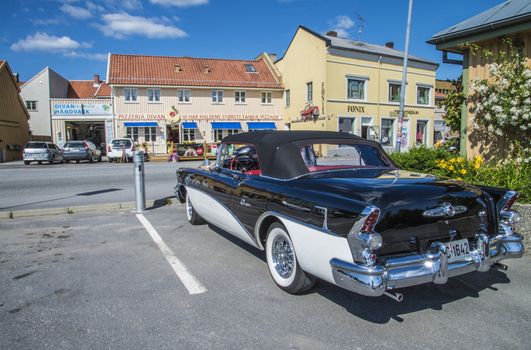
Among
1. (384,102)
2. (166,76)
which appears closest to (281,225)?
(384,102)

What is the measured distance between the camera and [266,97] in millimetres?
35750

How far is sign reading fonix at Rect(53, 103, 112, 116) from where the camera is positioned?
33.2m

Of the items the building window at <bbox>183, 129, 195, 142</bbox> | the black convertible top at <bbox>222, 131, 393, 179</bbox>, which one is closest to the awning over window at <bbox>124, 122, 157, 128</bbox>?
the building window at <bbox>183, 129, 195, 142</bbox>

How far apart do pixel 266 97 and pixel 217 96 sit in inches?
177

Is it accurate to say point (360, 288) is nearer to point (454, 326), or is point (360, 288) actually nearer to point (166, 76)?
point (454, 326)

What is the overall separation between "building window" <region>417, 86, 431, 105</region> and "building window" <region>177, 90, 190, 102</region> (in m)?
19.7

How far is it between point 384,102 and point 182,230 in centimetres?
2835

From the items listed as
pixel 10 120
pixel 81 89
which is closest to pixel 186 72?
pixel 10 120

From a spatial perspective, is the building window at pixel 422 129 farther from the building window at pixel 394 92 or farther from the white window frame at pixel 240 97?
the white window frame at pixel 240 97

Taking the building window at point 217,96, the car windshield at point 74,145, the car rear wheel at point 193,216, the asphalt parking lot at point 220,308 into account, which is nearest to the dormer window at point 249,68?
the building window at point 217,96

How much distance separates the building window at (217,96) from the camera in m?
34.4

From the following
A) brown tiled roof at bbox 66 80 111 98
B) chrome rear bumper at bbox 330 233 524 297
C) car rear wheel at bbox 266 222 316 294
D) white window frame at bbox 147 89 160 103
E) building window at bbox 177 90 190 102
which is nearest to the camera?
chrome rear bumper at bbox 330 233 524 297

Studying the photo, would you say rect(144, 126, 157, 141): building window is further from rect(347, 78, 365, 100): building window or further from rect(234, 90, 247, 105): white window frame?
rect(347, 78, 365, 100): building window

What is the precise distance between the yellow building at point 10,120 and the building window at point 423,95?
106ft
